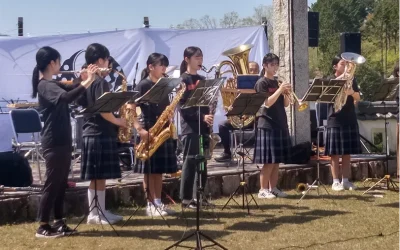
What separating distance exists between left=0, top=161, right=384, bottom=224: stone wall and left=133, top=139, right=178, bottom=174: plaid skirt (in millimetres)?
865

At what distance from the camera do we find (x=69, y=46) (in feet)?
47.1

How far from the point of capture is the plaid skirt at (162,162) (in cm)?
850

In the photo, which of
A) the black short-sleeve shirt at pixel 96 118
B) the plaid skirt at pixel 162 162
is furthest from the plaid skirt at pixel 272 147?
the black short-sleeve shirt at pixel 96 118

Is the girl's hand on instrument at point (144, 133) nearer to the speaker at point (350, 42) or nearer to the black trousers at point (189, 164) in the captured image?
the black trousers at point (189, 164)

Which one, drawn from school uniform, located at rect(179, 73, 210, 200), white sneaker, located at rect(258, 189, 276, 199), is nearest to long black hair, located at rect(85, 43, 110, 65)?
school uniform, located at rect(179, 73, 210, 200)

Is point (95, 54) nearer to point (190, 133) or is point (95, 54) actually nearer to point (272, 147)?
point (190, 133)

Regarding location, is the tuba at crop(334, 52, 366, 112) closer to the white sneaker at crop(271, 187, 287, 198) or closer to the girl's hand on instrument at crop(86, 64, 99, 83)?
the white sneaker at crop(271, 187, 287, 198)

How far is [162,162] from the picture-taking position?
8.52 meters

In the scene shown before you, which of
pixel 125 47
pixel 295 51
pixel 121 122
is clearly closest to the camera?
pixel 121 122

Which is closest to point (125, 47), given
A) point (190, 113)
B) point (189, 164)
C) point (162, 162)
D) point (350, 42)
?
point (350, 42)

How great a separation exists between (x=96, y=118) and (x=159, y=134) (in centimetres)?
92

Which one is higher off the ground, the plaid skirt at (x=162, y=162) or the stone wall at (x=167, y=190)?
the plaid skirt at (x=162, y=162)

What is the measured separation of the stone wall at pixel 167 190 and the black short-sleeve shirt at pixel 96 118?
118 centimetres

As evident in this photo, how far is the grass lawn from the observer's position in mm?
7027
